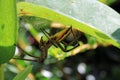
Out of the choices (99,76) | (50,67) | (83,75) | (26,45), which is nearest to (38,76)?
(26,45)

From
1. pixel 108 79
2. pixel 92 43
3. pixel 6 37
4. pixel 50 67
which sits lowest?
pixel 108 79

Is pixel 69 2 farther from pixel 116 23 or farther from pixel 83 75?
pixel 83 75

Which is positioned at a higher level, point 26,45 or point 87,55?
point 26,45
